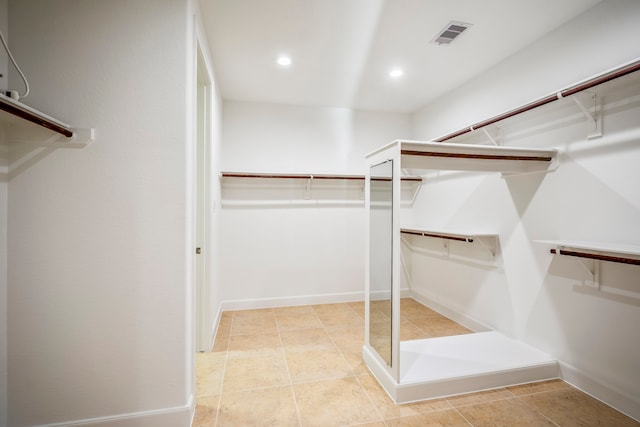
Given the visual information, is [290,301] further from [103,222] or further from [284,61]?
[284,61]

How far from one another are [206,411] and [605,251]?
249 cm

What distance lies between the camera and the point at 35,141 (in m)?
1.51

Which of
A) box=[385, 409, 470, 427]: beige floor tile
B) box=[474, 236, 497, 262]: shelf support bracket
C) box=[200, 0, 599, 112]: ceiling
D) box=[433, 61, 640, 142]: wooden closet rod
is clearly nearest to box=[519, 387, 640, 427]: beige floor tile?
box=[385, 409, 470, 427]: beige floor tile

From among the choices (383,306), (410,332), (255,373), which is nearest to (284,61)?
(383,306)

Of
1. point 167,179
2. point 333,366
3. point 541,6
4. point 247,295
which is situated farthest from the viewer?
point 247,295

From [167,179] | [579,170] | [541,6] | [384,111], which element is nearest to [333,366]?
[167,179]

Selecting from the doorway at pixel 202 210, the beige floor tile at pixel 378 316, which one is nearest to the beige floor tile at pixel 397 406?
the beige floor tile at pixel 378 316

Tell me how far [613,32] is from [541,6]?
459mm

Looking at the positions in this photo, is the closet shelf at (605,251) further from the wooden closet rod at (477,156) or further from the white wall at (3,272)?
the white wall at (3,272)

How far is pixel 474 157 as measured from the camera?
2.13m

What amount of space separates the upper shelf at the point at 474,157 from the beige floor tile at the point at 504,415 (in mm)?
1594

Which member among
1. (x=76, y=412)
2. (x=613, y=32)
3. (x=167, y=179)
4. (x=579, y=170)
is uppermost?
(x=613, y=32)

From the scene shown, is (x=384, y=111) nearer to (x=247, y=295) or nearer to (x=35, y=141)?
(x=247, y=295)

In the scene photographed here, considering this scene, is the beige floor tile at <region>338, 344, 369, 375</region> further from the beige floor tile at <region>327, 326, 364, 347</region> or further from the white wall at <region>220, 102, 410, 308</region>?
the white wall at <region>220, 102, 410, 308</region>
